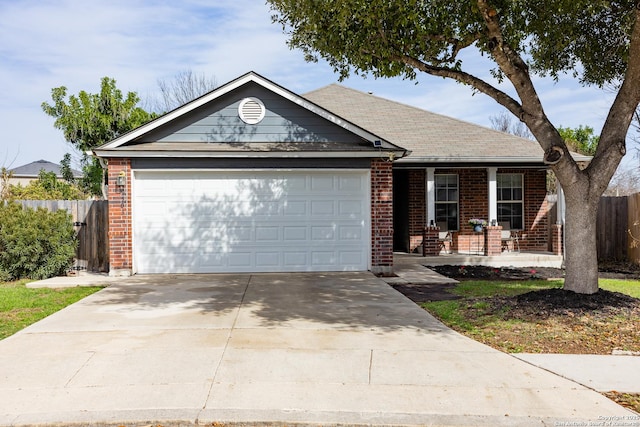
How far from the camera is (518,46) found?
33.3 feet

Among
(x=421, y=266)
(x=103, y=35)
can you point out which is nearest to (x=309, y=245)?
(x=421, y=266)

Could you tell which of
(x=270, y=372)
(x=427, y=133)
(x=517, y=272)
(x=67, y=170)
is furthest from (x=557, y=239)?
(x=67, y=170)

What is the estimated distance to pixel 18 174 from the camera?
4247 centimetres

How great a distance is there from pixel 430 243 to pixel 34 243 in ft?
33.4

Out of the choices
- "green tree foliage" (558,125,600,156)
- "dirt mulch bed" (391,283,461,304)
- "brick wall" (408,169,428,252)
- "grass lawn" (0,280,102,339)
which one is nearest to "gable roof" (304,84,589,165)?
"brick wall" (408,169,428,252)

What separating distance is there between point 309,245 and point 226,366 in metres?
Answer: 6.98

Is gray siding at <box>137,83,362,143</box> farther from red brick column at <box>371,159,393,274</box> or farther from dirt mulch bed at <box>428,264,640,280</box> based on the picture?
dirt mulch bed at <box>428,264,640,280</box>

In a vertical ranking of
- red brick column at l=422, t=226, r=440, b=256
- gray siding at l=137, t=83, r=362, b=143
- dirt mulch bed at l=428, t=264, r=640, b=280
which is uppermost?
gray siding at l=137, t=83, r=362, b=143

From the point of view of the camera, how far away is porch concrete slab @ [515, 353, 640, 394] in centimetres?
530

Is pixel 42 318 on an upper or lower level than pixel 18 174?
lower

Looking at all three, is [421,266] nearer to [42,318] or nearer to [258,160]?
[258,160]

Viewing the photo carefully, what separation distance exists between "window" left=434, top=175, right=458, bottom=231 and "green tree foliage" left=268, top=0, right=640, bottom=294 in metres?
5.89

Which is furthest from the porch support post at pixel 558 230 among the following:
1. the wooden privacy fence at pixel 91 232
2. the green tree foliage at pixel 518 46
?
the wooden privacy fence at pixel 91 232

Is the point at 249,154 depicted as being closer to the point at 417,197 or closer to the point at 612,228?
the point at 417,197
